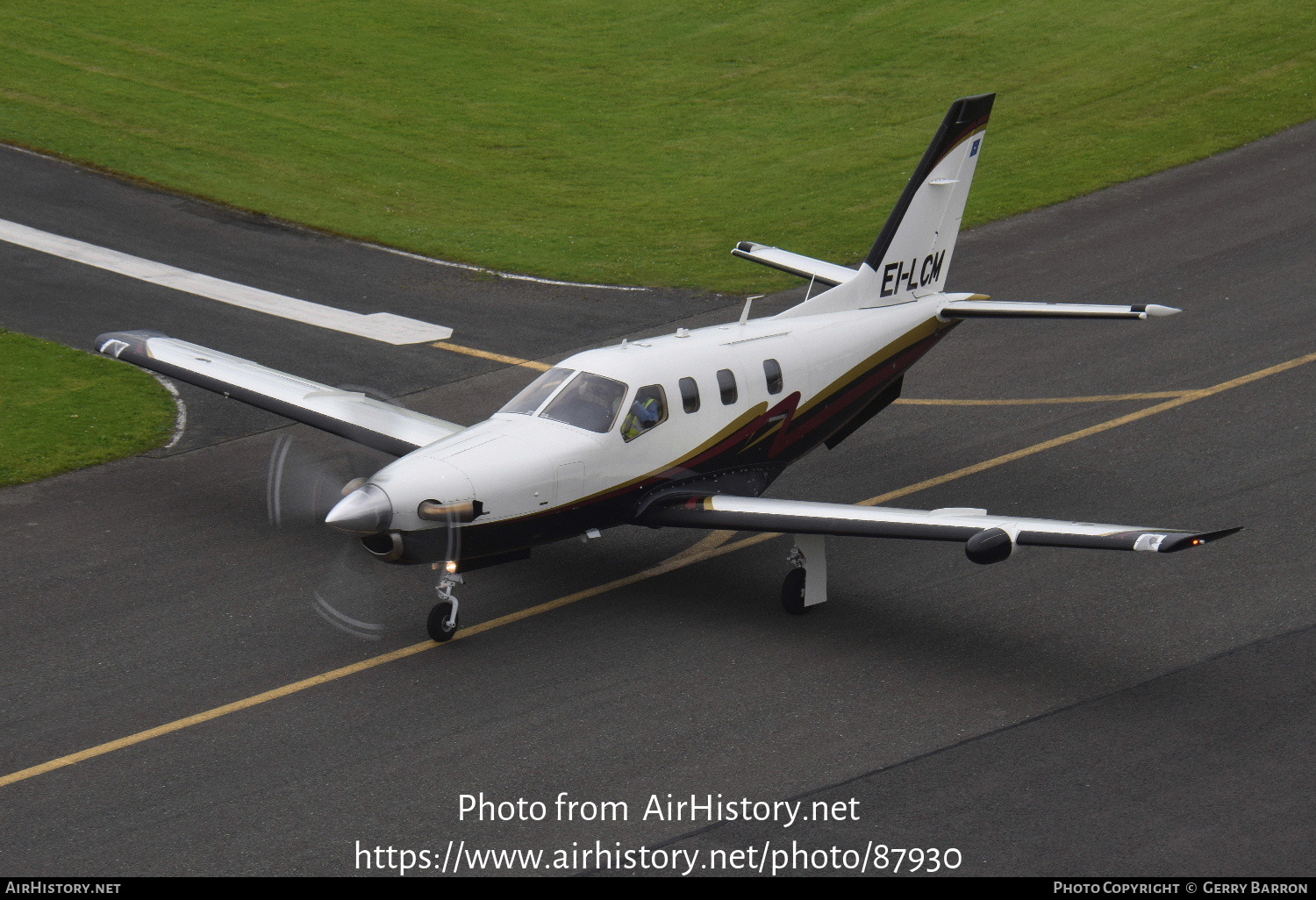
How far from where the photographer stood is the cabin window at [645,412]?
1423cm

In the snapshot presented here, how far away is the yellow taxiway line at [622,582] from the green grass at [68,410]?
6516 millimetres

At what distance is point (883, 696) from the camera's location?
12.8 m

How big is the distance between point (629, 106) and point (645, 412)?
71.5 feet

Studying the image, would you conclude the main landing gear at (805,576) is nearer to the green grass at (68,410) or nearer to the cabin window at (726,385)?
the cabin window at (726,385)

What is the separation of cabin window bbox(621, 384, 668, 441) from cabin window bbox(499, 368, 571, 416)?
2.72 ft

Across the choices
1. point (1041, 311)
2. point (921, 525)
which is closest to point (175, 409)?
point (921, 525)

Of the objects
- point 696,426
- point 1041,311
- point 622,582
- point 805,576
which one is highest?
point 1041,311

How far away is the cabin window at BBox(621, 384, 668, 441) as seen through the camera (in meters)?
14.2

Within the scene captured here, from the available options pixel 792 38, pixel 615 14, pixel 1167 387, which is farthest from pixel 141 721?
pixel 615 14

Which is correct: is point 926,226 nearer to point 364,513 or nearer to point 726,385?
point 726,385

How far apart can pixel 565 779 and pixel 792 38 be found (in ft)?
99.7

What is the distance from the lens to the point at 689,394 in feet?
48.3

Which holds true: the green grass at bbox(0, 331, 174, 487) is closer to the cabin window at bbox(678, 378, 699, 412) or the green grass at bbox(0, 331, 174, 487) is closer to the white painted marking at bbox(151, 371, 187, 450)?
the white painted marking at bbox(151, 371, 187, 450)

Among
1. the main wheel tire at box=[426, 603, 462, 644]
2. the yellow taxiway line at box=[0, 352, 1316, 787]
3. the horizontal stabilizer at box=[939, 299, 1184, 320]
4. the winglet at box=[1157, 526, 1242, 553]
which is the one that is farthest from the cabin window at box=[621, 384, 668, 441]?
the winglet at box=[1157, 526, 1242, 553]
